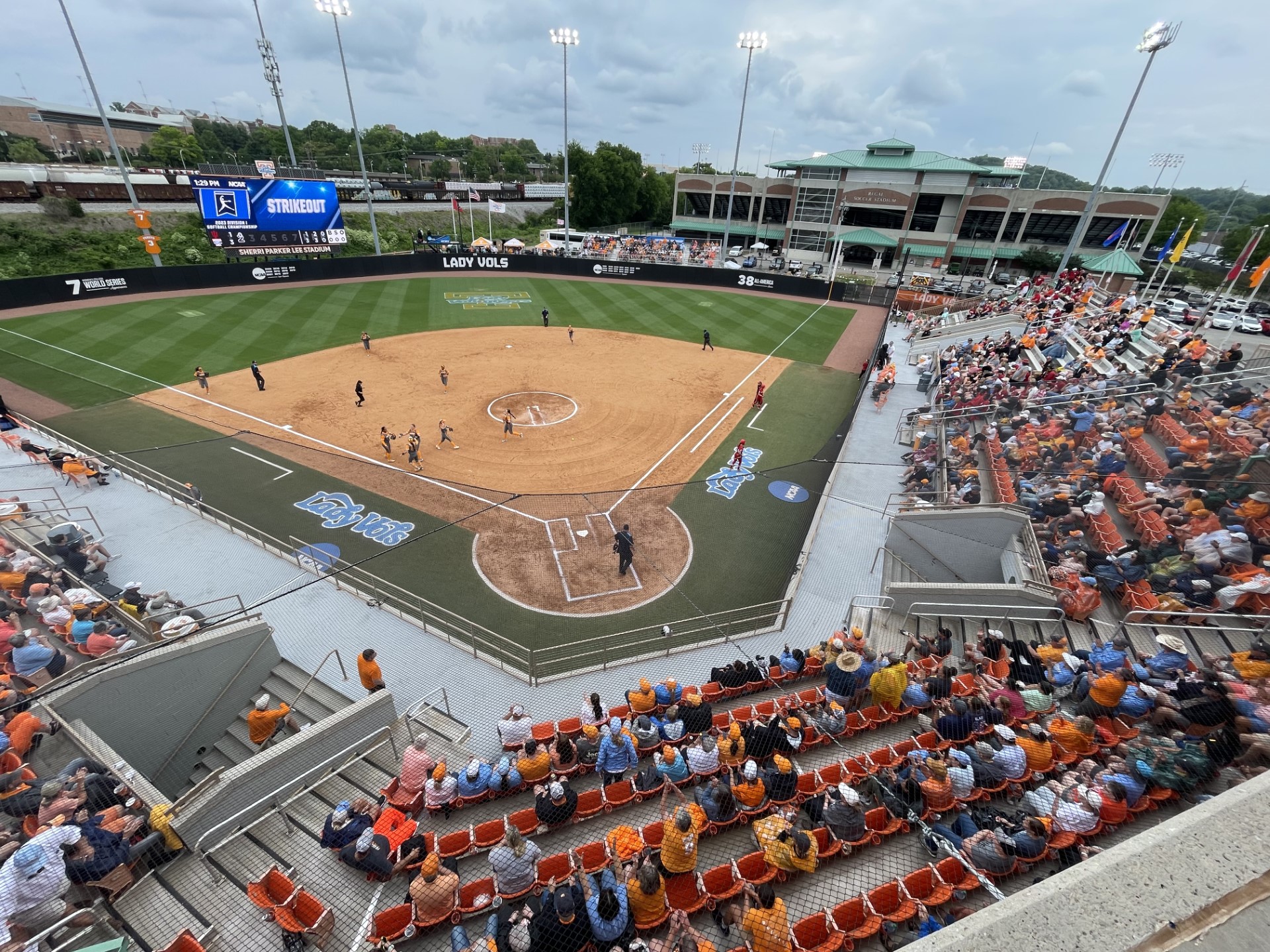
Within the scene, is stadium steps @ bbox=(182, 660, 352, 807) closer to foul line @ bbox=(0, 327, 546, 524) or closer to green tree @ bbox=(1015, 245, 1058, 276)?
foul line @ bbox=(0, 327, 546, 524)

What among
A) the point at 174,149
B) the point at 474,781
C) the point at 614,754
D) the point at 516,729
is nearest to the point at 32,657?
the point at 474,781

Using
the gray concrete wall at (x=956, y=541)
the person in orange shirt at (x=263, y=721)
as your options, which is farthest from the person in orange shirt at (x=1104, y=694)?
the person in orange shirt at (x=263, y=721)

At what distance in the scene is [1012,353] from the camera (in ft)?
88.4

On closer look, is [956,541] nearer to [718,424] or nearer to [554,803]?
[554,803]

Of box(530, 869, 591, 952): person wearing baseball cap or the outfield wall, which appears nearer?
box(530, 869, 591, 952): person wearing baseball cap

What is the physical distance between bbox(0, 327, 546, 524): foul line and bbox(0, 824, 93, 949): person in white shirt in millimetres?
9155

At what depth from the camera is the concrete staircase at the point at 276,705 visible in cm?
882

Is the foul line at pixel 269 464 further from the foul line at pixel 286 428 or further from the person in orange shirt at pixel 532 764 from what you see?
the person in orange shirt at pixel 532 764

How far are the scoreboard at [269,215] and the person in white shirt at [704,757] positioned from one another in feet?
142

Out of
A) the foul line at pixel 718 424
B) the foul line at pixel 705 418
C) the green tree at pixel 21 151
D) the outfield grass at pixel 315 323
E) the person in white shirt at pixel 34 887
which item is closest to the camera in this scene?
the person in white shirt at pixel 34 887

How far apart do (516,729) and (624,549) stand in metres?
6.28

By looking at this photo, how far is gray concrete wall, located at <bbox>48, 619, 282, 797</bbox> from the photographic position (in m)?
8.08

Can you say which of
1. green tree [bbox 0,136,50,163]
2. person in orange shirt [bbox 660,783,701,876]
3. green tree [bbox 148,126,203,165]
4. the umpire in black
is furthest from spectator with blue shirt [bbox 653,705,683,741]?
green tree [bbox 148,126,203,165]

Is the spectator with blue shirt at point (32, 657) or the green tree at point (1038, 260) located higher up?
the green tree at point (1038, 260)
